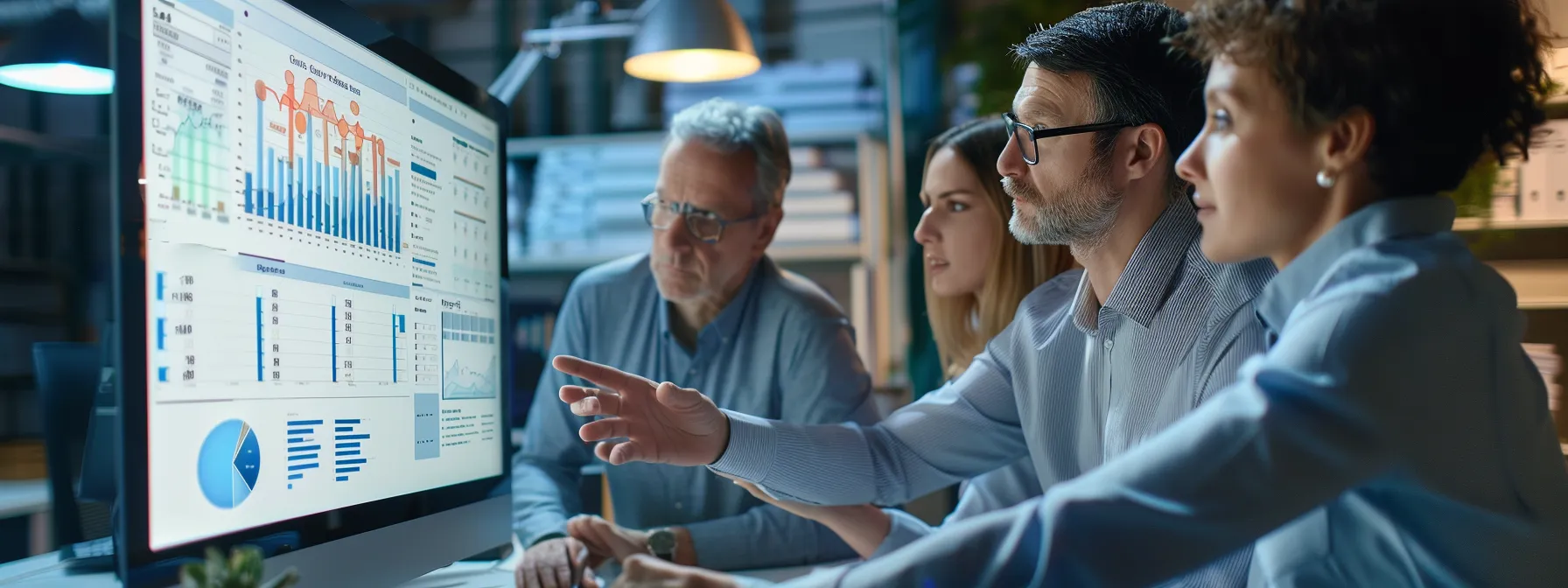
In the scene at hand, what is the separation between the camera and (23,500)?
2352 millimetres

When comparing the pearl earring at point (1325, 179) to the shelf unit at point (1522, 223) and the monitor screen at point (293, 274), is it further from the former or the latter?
the shelf unit at point (1522, 223)

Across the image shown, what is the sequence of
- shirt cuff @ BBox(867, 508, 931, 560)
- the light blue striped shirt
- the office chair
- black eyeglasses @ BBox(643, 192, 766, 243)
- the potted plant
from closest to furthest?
the potted plant < the light blue striped shirt < shirt cuff @ BBox(867, 508, 931, 560) < the office chair < black eyeglasses @ BBox(643, 192, 766, 243)

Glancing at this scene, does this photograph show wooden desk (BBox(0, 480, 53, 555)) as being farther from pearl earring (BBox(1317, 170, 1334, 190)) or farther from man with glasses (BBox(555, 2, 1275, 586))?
pearl earring (BBox(1317, 170, 1334, 190))

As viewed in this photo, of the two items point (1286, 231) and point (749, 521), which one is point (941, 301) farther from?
point (1286, 231)

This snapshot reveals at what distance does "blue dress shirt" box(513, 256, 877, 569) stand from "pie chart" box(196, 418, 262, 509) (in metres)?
0.86

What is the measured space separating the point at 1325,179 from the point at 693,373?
133 cm

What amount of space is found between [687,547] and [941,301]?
84cm

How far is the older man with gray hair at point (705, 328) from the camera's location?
178cm

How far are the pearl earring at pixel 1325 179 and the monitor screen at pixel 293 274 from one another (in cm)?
76

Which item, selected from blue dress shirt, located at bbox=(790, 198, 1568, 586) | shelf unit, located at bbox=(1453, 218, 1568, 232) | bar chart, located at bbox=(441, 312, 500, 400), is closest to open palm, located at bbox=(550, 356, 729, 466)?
bar chart, located at bbox=(441, 312, 500, 400)

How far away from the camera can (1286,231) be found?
713mm

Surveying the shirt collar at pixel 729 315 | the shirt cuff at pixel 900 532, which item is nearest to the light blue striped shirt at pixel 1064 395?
the shirt cuff at pixel 900 532

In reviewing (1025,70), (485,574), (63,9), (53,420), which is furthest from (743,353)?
(63,9)

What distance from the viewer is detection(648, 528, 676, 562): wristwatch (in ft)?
4.64
